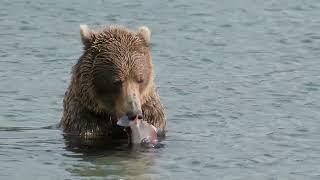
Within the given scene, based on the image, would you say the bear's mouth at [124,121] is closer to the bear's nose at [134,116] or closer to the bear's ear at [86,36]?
the bear's nose at [134,116]

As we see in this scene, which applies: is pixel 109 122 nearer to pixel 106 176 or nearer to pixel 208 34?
pixel 106 176

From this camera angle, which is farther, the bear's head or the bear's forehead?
the bear's forehead

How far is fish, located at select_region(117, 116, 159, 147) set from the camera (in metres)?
12.7

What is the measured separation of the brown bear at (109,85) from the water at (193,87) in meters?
0.30

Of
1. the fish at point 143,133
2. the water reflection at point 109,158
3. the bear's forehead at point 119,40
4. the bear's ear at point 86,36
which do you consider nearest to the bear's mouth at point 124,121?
the fish at point 143,133

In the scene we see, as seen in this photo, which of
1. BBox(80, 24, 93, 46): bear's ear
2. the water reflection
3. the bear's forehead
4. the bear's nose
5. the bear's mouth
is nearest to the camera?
the water reflection

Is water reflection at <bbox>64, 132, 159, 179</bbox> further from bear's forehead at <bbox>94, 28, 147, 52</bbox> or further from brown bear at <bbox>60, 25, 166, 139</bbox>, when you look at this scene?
bear's forehead at <bbox>94, 28, 147, 52</bbox>

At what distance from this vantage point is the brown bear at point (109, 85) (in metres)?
12.8

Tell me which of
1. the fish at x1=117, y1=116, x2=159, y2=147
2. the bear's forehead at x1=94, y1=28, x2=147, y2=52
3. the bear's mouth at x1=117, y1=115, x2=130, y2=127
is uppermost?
the bear's forehead at x1=94, y1=28, x2=147, y2=52

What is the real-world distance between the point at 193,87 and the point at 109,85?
9.93 ft

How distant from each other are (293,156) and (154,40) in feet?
19.7

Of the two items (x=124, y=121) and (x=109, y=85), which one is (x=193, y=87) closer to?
(x=109, y=85)

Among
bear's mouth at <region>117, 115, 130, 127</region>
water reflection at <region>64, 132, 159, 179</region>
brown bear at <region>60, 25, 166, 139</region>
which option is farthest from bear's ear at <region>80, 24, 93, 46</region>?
bear's mouth at <region>117, 115, 130, 127</region>

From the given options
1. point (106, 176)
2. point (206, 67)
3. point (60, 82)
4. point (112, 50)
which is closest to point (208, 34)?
point (206, 67)
